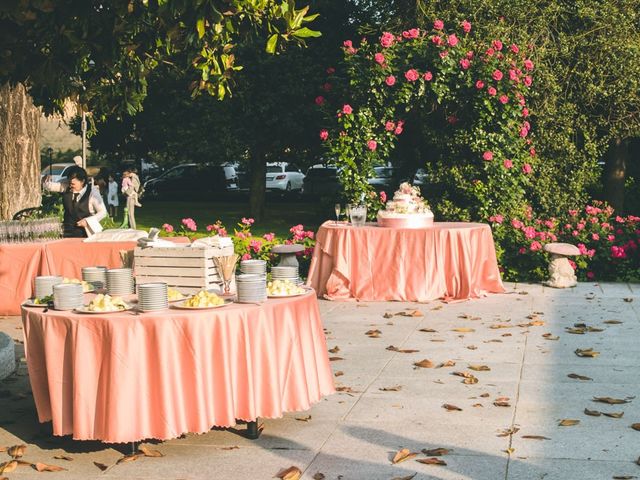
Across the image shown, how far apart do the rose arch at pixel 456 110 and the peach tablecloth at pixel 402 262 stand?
2903mm

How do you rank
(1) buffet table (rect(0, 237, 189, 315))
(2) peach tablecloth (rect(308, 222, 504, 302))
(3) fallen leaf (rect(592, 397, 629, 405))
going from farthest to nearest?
(2) peach tablecloth (rect(308, 222, 504, 302)) < (1) buffet table (rect(0, 237, 189, 315)) < (3) fallen leaf (rect(592, 397, 629, 405))

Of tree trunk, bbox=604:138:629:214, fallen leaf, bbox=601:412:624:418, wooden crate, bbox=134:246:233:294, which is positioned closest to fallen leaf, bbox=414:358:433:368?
fallen leaf, bbox=601:412:624:418

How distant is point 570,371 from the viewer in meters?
7.87

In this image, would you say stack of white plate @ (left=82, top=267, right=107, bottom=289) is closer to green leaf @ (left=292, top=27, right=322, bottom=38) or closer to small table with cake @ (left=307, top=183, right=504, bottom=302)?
green leaf @ (left=292, top=27, right=322, bottom=38)

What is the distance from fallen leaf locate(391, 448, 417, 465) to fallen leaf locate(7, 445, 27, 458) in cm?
223

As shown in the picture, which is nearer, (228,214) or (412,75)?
(412,75)

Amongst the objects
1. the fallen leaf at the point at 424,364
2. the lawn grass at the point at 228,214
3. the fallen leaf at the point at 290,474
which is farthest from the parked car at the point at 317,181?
the fallen leaf at the point at 290,474

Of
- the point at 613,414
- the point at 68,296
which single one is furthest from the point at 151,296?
the point at 613,414

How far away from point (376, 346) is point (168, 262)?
3.20 meters

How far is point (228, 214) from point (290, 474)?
82.4ft

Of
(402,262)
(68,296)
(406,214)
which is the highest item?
(406,214)

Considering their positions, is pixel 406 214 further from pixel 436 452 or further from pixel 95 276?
pixel 436 452

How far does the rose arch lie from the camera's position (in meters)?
14.7

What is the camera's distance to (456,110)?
15.4 m
